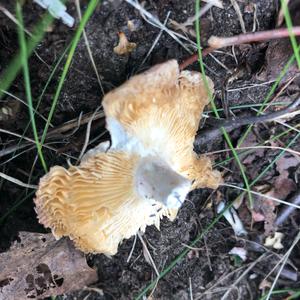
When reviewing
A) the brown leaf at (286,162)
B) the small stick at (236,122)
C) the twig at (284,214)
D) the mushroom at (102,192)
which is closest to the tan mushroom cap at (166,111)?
the mushroom at (102,192)

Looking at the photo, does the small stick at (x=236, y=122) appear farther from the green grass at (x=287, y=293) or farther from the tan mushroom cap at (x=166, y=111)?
the green grass at (x=287, y=293)

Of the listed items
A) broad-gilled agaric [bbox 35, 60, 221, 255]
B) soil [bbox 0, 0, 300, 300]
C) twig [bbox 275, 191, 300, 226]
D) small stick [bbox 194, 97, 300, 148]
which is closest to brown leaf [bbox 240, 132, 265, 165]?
soil [bbox 0, 0, 300, 300]

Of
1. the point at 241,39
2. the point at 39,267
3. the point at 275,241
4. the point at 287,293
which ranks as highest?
the point at 241,39

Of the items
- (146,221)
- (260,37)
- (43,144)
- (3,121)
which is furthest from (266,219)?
(3,121)

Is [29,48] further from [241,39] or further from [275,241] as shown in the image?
[275,241]

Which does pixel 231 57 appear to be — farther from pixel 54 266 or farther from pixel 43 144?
pixel 54 266

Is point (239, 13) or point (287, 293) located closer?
point (239, 13)

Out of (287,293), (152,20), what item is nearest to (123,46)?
(152,20)
